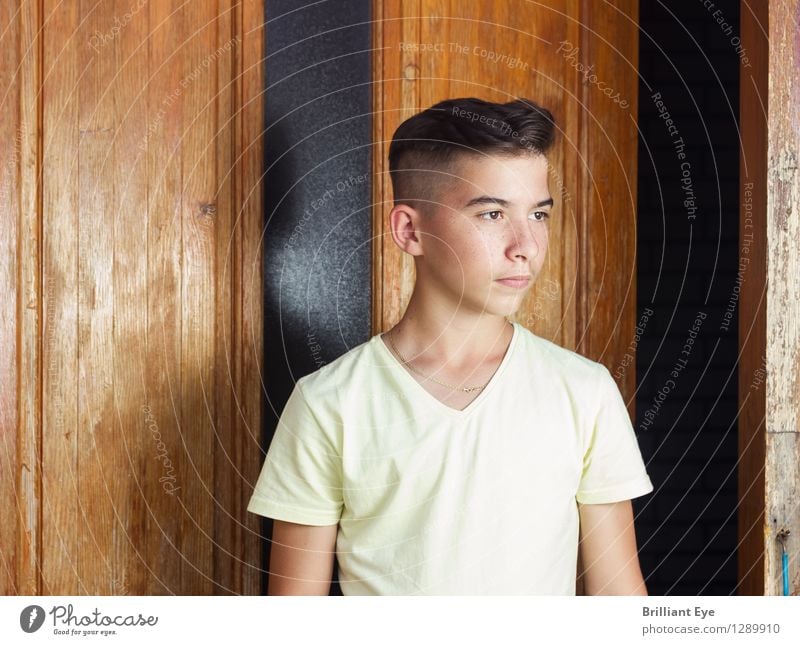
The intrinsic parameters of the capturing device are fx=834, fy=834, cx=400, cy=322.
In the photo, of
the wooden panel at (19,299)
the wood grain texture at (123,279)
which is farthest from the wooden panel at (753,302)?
the wooden panel at (19,299)

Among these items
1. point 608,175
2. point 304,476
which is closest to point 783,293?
point 608,175

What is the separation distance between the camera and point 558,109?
82cm

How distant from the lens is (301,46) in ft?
2.63

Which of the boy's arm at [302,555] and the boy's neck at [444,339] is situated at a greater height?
the boy's neck at [444,339]

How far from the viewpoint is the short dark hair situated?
2.31 ft

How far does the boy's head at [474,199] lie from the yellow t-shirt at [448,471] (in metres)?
0.08

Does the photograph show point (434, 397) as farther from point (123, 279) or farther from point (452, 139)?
point (123, 279)

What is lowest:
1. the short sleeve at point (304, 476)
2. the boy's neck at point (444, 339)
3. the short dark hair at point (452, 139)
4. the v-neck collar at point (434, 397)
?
the short sleeve at point (304, 476)

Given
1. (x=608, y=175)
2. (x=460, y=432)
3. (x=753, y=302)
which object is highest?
(x=608, y=175)

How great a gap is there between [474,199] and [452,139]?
2.2 inches

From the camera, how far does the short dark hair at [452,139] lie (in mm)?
704

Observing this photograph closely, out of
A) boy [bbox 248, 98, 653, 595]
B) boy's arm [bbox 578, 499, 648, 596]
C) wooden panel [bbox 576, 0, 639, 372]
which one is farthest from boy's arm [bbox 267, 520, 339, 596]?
wooden panel [bbox 576, 0, 639, 372]

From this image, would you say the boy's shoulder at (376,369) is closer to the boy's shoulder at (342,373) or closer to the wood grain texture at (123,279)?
the boy's shoulder at (342,373)

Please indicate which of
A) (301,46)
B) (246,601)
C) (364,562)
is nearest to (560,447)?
(364,562)
